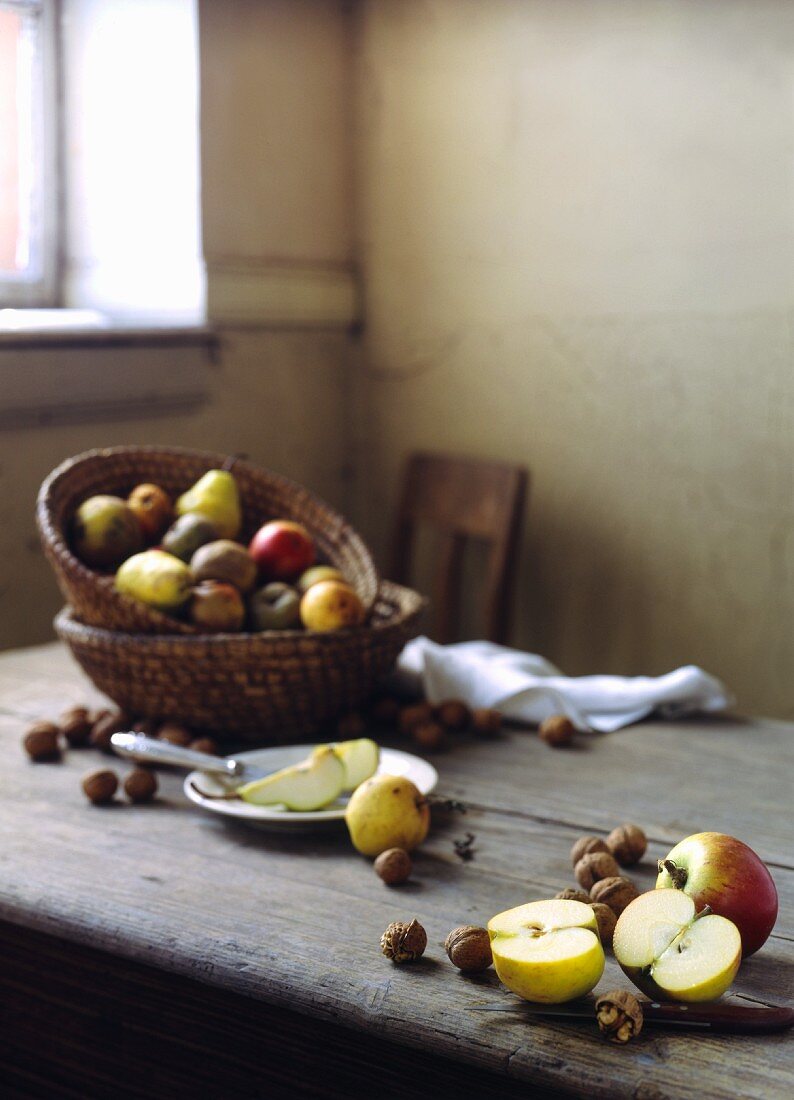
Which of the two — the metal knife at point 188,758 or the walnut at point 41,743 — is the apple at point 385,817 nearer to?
the metal knife at point 188,758

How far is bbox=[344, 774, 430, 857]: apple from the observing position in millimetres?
965

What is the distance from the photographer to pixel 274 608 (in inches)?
50.5

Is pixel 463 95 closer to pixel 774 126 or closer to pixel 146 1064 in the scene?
pixel 774 126

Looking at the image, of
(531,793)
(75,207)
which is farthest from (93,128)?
(531,793)

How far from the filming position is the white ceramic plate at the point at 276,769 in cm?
102

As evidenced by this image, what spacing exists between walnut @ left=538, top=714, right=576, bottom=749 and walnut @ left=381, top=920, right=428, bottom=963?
538 millimetres

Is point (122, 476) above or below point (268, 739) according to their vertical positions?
above

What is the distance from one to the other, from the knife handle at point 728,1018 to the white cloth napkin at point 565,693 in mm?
653

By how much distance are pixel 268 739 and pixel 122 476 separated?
420 millimetres

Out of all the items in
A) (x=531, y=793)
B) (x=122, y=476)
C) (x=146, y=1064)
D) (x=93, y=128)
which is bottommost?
(x=146, y=1064)

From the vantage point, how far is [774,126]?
226 cm

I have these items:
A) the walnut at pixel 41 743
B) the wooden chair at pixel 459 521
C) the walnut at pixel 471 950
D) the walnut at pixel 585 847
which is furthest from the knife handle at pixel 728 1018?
the wooden chair at pixel 459 521

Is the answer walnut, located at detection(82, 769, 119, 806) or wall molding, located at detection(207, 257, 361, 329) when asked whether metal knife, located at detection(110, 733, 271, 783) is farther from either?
wall molding, located at detection(207, 257, 361, 329)

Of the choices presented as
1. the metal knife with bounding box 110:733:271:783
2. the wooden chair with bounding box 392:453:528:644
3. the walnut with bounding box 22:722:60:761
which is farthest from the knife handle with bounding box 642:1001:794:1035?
the wooden chair with bounding box 392:453:528:644
